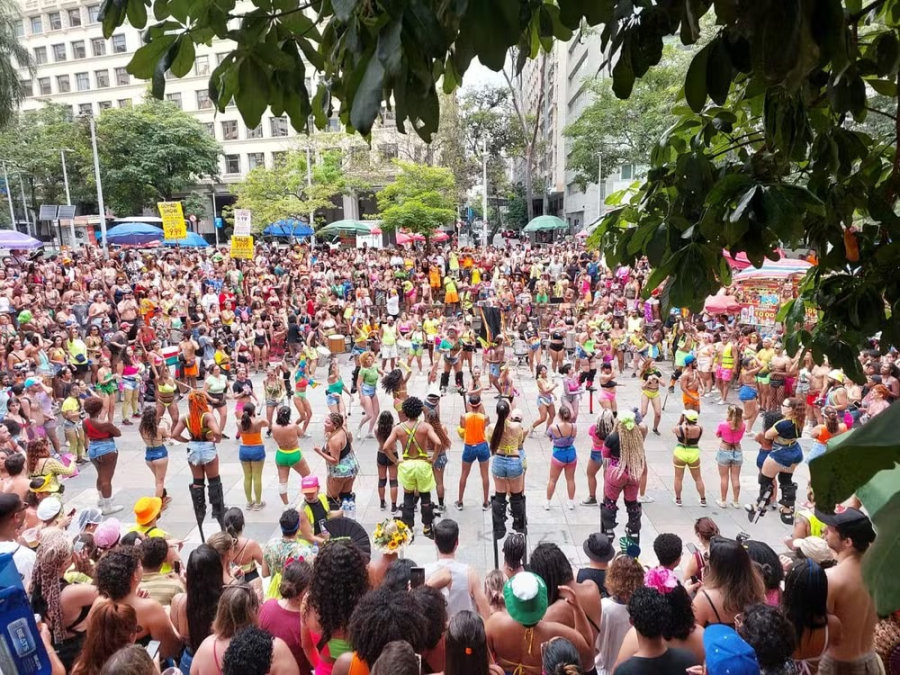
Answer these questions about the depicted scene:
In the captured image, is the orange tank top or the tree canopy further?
the tree canopy

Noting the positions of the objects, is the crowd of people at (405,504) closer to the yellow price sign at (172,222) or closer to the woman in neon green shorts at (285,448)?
the woman in neon green shorts at (285,448)

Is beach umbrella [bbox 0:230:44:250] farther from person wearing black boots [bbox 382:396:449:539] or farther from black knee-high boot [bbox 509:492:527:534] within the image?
black knee-high boot [bbox 509:492:527:534]

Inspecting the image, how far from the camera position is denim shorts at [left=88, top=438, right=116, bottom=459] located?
822 centimetres

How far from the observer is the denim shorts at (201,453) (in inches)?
315

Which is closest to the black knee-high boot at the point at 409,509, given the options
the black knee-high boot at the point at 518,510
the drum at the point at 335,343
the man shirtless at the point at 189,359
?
the black knee-high boot at the point at 518,510

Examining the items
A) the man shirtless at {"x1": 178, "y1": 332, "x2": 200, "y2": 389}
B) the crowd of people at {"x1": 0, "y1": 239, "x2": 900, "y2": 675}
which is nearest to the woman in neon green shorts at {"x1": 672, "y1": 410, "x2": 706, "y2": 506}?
the crowd of people at {"x1": 0, "y1": 239, "x2": 900, "y2": 675}

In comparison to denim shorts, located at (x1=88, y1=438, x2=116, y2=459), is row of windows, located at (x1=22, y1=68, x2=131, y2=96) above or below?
above

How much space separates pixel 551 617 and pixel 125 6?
3.90 metres

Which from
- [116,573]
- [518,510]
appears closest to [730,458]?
[518,510]

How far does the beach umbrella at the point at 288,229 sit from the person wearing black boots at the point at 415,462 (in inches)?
1092

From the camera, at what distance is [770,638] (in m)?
3.15

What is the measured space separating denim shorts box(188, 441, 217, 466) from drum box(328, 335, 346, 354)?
7.96 meters

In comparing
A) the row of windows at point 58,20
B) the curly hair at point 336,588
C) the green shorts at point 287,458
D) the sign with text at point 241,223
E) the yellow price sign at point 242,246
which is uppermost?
the row of windows at point 58,20

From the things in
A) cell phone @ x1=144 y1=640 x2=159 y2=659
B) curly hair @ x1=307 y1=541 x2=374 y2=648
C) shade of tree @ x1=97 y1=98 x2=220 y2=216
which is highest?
shade of tree @ x1=97 y1=98 x2=220 y2=216
